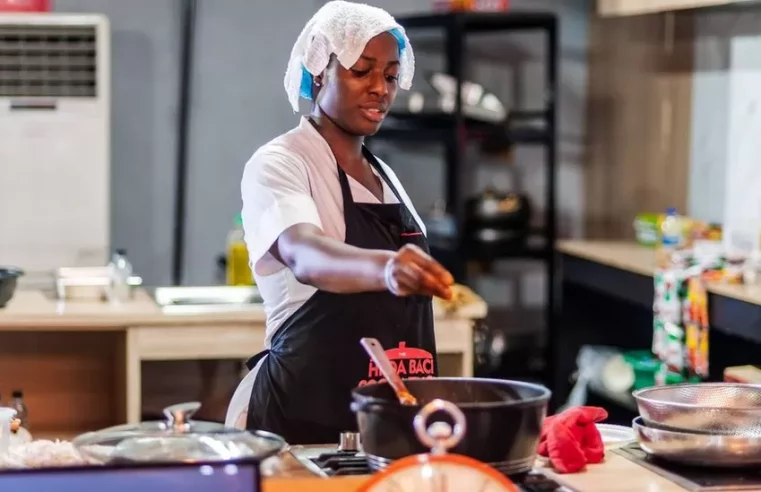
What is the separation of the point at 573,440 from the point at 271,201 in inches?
24.4

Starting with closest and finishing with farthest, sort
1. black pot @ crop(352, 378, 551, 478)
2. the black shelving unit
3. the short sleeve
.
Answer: black pot @ crop(352, 378, 551, 478)
the short sleeve
the black shelving unit

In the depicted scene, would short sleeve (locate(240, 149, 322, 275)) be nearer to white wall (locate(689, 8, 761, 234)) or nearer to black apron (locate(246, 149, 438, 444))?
black apron (locate(246, 149, 438, 444))

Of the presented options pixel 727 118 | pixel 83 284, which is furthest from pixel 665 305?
pixel 83 284

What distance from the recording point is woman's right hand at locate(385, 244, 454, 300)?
1.46m

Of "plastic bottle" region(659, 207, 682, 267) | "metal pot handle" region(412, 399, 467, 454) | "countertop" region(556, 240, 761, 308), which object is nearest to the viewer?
"metal pot handle" region(412, 399, 467, 454)

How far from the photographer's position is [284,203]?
196 cm

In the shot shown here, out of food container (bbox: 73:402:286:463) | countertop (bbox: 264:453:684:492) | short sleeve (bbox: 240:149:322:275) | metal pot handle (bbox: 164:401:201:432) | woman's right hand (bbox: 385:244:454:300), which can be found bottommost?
countertop (bbox: 264:453:684:492)

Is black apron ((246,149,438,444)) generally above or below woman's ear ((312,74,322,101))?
below

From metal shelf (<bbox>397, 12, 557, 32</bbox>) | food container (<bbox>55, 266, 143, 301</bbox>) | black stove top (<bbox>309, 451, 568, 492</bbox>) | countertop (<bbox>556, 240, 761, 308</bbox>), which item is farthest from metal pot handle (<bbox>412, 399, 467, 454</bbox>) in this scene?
metal shelf (<bbox>397, 12, 557, 32</bbox>)

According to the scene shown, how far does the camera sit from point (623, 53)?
4.81 metres

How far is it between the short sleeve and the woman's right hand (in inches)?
17.9

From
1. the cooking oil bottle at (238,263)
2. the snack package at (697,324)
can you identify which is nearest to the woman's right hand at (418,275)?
the snack package at (697,324)

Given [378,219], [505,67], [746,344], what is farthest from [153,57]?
[378,219]

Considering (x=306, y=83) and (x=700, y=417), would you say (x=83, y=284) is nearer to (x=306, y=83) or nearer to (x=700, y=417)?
(x=306, y=83)
